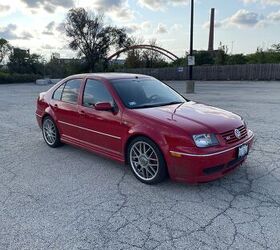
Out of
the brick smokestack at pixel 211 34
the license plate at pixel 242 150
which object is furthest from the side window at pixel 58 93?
the brick smokestack at pixel 211 34

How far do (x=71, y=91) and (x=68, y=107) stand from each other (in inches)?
12.5

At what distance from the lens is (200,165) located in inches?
141

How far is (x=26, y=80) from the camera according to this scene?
38906mm

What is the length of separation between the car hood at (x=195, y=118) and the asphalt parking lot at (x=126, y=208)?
2.71 feet

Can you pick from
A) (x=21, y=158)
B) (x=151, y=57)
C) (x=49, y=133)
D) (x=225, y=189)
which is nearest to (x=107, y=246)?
(x=225, y=189)

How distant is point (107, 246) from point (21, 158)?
3242mm

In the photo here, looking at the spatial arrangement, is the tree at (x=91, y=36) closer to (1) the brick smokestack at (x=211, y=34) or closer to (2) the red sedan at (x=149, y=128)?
(1) the brick smokestack at (x=211, y=34)

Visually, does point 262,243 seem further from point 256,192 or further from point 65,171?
point 65,171

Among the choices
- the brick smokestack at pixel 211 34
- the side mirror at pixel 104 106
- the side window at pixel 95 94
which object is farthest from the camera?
the brick smokestack at pixel 211 34

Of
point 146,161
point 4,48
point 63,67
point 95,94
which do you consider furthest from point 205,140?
point 4,48

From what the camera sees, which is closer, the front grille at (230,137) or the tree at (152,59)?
the front grille at (230,137)

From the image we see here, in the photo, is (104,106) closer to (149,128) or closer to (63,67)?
(149,128)

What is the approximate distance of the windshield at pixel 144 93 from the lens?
4570mm

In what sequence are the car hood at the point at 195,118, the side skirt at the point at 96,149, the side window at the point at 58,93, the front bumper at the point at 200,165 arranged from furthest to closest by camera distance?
1. the side window at the point at 58,93
2. the side skirt at the point at 96,149
3. the car hood at the point at 195,118
4. the front bumper at the point at 200,165
